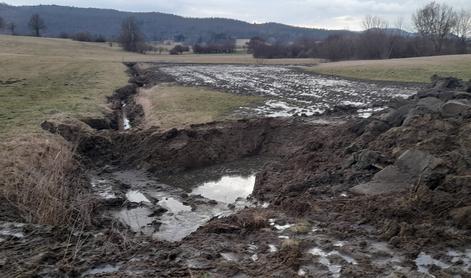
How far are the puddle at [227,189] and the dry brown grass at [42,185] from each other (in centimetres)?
331

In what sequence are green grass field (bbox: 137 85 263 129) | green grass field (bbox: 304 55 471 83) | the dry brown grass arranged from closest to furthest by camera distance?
the dry brown grass, green grass field (bbox: 137 85 263 129), green grass field (bbox: 304 55 471 83)

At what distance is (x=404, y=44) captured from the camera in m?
78.9

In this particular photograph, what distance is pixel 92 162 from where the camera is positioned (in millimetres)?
14508

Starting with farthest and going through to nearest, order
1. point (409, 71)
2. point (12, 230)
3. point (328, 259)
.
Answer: point (409, 71) → point (12, 230) → point (328, 259)

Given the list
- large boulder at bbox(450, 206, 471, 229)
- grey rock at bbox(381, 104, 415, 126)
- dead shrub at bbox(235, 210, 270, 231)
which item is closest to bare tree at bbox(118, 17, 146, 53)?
grey rock at bbox(381, 104, 415, 126)

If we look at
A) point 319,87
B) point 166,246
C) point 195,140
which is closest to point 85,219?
point 166,246

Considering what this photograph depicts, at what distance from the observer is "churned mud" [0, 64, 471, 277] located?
23.6 ft

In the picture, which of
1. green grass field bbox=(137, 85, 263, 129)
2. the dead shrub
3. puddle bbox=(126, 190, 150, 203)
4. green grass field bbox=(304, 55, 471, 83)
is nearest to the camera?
the dead shrub

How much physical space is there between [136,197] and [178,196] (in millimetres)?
1111

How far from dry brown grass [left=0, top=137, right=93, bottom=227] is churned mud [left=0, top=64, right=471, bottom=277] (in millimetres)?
434

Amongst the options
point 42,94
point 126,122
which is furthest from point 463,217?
point 42,94

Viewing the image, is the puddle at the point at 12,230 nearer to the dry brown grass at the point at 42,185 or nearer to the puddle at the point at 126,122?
the dry brown grass at the point at 42,185

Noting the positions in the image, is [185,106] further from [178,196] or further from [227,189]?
[178,196]

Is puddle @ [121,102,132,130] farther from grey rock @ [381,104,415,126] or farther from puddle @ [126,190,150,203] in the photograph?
grey rock @ [381,104,415,126]
